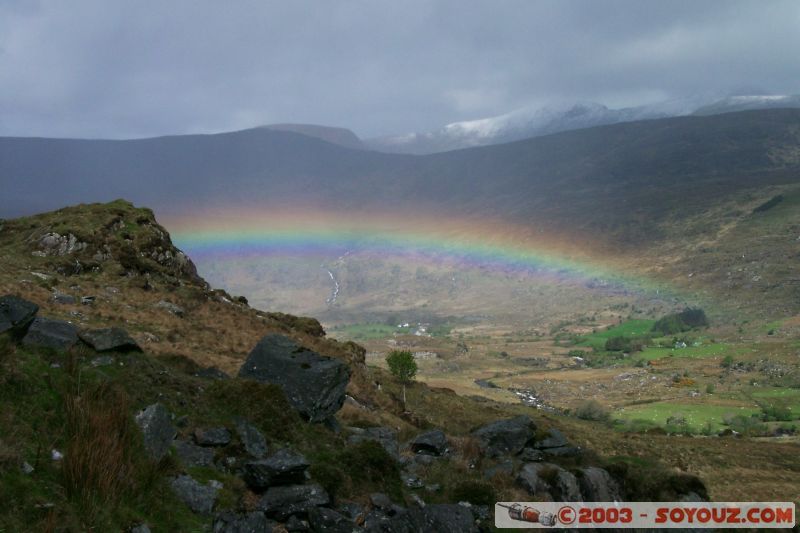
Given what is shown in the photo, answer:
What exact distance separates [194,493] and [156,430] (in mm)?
1610

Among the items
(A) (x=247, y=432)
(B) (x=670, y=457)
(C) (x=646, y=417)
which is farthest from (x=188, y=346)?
(C) (x=646, y=417)

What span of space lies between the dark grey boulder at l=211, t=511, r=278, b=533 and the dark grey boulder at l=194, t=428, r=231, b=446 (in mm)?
2791

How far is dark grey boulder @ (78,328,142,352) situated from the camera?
14688 mm

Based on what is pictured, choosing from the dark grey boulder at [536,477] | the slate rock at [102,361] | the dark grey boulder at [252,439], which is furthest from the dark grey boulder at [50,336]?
the dark grey boulder at [536,477]

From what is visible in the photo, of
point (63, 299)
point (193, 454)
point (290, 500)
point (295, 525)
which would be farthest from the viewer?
point (63, 299)

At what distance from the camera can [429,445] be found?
1941 cm

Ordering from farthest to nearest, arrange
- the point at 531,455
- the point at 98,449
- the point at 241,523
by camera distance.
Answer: the point at 531,455 → the point at 241,523 → the point at 98,449

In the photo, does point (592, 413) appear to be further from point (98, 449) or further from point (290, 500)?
point (98, 449)

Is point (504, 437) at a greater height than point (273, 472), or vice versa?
point (273, 472)

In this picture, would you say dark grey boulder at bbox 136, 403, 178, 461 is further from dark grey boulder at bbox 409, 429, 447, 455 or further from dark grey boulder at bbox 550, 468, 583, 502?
dark grey boulder at bbox 550, 468, 583, 502

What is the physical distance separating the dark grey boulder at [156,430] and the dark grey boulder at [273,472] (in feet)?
6.34

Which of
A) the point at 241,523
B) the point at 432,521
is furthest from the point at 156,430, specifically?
the point at 432,521

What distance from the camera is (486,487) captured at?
1558cm

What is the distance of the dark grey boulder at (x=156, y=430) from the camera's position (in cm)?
1067
